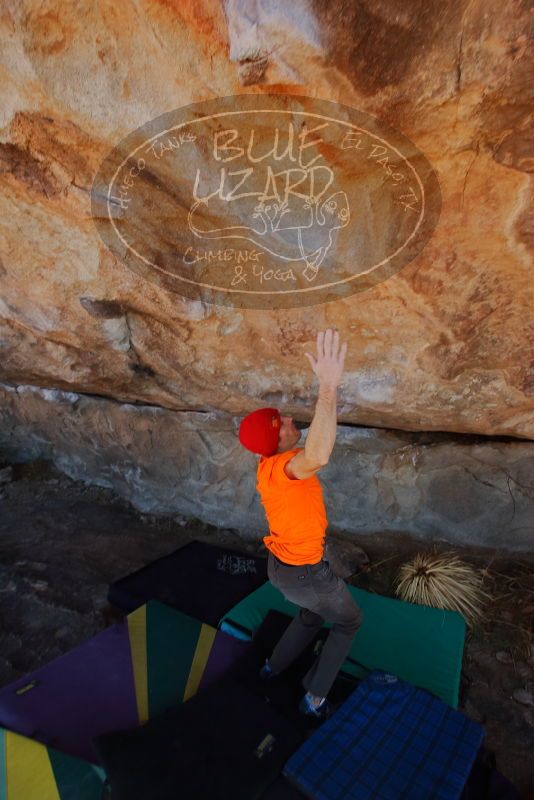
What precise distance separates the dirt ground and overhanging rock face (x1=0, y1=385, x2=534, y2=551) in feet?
0.51

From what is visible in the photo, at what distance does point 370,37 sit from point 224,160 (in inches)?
31.8

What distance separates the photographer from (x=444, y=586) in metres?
3.20

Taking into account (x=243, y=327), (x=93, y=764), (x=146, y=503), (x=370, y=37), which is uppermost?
(x=370, y=37)

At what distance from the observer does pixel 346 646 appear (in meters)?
2.11

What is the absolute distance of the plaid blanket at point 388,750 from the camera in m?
1.84

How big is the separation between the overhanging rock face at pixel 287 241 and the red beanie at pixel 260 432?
3.23 ft

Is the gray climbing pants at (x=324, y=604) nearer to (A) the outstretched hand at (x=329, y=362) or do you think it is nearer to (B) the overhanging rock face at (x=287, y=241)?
(A) the outstretched hand at (x=329, y=362)

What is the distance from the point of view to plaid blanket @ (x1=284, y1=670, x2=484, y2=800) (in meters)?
1.84

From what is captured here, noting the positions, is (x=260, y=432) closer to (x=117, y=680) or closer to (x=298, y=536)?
(x=298, y=536)

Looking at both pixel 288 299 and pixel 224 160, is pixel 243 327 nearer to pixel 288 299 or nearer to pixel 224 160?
pixel 288 299

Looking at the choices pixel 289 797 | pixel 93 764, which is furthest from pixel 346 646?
pixel 93 764

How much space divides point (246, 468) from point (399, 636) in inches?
75.5

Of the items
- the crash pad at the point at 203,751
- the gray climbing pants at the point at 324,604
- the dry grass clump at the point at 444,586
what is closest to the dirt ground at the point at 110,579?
the dry grass clump at the point at 444,586

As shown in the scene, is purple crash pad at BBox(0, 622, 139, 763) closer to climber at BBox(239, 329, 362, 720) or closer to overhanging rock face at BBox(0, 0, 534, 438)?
climber at BBox(239, 329, 362, 720)
